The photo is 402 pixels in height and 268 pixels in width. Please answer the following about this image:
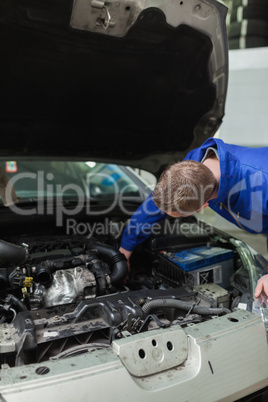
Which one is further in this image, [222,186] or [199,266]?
[199,266]

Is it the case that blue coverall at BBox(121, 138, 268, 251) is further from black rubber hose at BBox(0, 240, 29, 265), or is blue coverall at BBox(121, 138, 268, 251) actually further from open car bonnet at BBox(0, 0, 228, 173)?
black rubber hose at BBox(0, 240, 29, 265)

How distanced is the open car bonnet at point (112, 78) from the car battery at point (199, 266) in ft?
2.64

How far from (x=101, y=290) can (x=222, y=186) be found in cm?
75

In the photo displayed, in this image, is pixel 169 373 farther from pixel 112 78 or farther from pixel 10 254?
pixel 112 78

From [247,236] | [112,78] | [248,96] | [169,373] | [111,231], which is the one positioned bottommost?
[247,236]

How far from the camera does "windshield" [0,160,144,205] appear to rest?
2.39m

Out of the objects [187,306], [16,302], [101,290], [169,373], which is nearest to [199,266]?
[187,306]

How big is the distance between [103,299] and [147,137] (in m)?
1.30

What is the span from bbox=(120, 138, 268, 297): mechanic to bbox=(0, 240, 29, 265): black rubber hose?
64 centimetres

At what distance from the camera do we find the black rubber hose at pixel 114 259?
174cm

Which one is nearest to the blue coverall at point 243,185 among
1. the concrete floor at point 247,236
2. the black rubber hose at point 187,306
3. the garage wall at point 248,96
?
the black rubber hose at point 187,306

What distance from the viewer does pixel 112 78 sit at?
2.00 metres

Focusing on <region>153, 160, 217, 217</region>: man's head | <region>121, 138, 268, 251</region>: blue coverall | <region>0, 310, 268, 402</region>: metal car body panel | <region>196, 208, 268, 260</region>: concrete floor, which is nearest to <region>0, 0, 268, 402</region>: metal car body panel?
<region>0, 310, 268, 402</region>: metal car body panel

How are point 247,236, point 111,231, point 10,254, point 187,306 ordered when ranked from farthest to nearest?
point 247,236
point 111,231
point 187,306
point 10,254
